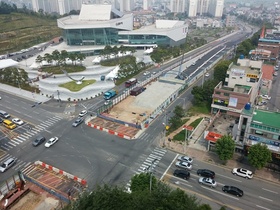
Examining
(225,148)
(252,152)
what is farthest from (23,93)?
(252,152)

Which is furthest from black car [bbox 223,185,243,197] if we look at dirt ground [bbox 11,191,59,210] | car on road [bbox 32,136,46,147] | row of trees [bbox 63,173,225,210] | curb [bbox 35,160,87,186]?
car on road [bbox 32,136,46,147]

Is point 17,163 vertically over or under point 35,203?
under

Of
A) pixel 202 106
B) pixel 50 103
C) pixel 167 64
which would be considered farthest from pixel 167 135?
pixel 167 64

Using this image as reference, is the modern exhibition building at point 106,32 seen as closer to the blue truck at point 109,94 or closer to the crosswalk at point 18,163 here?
the blue truck at point 109,94

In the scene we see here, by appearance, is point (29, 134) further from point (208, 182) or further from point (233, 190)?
point (233, 190)

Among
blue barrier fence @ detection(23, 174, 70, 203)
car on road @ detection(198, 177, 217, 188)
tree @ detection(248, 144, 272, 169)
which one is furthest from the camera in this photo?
tree @ detection(248, 144, 272, 169)

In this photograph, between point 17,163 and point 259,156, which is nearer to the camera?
point 259,156

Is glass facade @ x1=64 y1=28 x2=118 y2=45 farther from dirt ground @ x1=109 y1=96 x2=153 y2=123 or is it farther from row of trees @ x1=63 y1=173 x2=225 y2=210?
row of trees @ x1=63 y1=173 x2=225 y2=210
